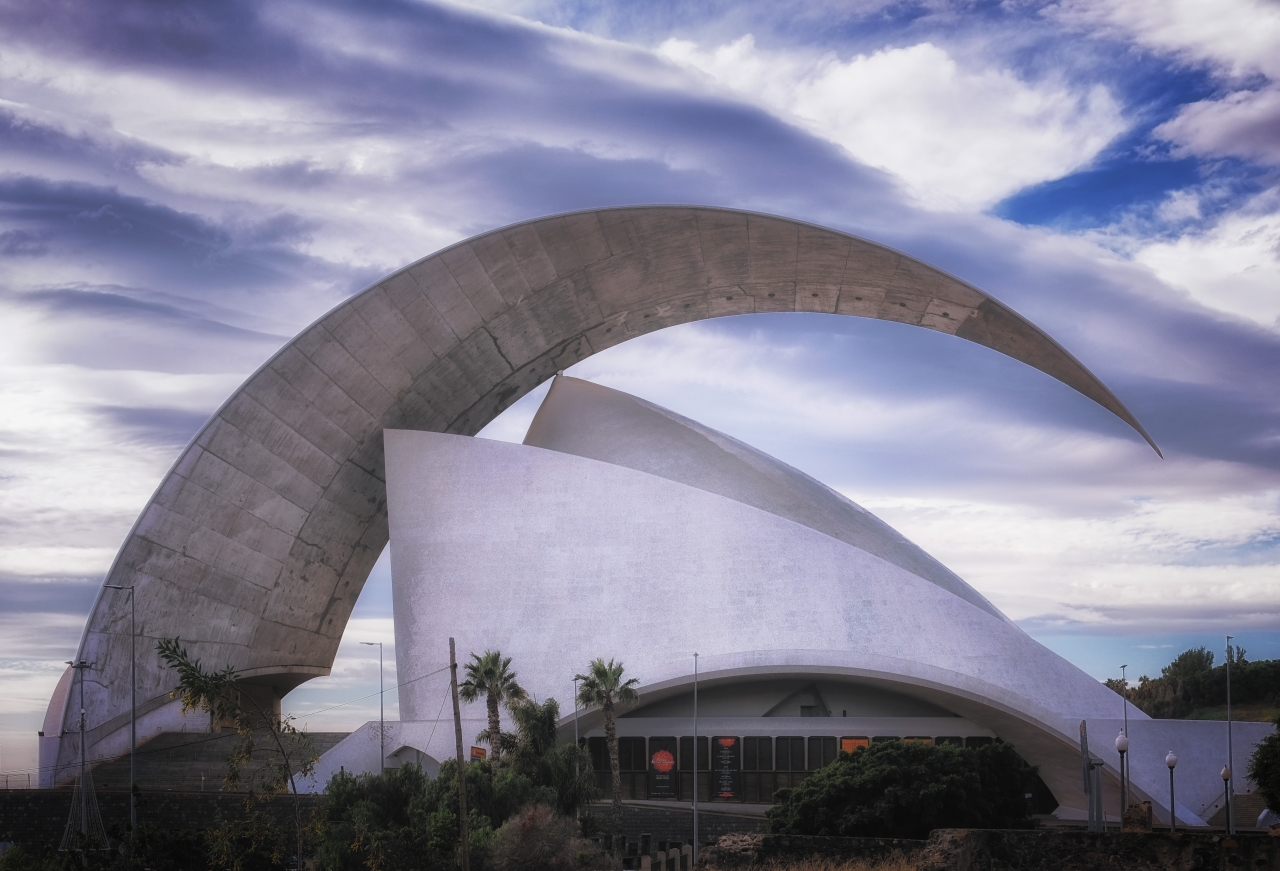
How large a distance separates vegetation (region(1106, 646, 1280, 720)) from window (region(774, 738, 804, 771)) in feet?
105

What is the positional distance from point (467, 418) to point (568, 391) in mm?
3749

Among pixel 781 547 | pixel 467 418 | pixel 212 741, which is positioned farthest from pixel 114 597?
pixel 781 547

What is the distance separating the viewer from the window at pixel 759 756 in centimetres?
3544

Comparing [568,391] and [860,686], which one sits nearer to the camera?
[860,686]

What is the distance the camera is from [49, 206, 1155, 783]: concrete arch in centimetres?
3344

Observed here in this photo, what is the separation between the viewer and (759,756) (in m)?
35.5

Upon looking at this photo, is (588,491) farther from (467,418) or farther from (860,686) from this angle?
(860,686)

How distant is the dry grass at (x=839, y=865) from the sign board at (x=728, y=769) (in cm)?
1681

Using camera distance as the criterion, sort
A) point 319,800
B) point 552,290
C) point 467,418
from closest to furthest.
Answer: point 319,800 → point 552,290 → point 467,418

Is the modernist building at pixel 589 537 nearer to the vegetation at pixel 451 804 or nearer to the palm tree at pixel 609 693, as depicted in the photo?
the palm tree at pixel 609 693

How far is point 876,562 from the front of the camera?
115 feet

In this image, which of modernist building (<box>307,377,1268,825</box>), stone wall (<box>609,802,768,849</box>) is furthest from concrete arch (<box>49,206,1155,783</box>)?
stone wall (<box>609,802,768,849</box>)

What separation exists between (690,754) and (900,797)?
35.5ft

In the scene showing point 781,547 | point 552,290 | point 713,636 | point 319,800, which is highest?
point 552,290
